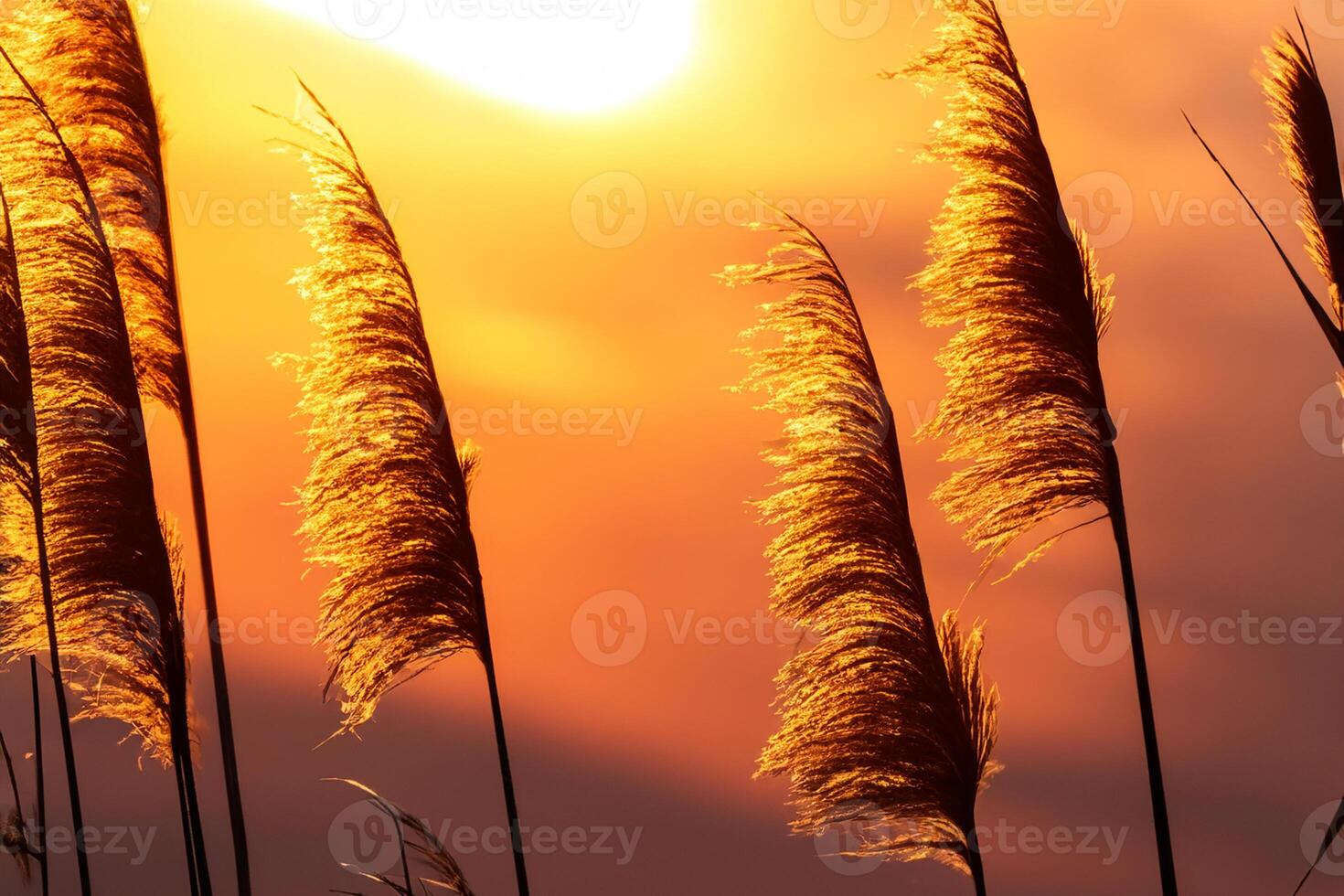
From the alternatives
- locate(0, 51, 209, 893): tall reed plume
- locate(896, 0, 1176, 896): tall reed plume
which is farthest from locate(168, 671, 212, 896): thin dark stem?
locate(896, 0, 1176, 896): tall reed plume

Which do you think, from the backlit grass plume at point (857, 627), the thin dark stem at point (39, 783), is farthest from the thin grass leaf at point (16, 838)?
the backlit grass plume at point (857, 627)

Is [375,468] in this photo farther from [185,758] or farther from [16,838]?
[16,838]

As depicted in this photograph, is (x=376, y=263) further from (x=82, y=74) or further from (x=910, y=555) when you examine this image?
(x=910, y=555)

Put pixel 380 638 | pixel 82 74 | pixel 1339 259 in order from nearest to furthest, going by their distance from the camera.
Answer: pixel 1339 259, pixel 380 638, pixel 82 74

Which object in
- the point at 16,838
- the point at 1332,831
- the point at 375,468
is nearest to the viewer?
the point at 1332,831

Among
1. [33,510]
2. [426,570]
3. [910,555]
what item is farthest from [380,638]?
[910,555]

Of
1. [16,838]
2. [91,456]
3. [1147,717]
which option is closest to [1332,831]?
[1147,717]

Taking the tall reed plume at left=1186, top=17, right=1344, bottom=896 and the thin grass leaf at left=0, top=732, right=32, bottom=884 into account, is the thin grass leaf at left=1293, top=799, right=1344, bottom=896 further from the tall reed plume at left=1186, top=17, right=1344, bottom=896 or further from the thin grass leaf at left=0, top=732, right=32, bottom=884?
the thin grass leaf at left=0, top=732, right=32, bottom=884
